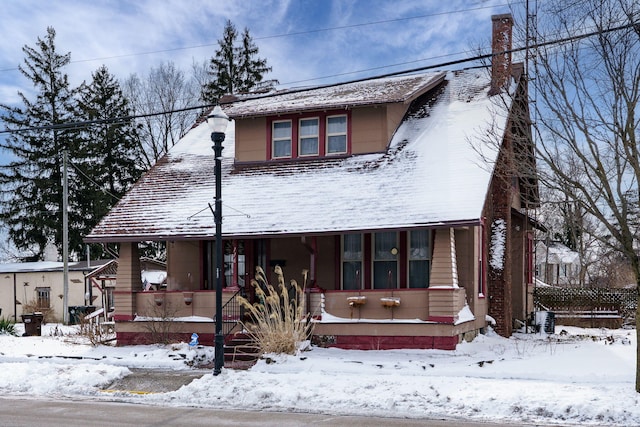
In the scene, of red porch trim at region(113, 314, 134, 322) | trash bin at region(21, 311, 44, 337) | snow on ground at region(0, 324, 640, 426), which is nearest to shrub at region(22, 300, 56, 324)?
trash bin at region(21, 311, 44, 337)

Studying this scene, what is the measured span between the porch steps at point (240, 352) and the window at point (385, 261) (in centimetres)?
384

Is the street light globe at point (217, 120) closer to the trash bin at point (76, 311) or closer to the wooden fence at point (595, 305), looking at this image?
the wooden fence at point (595, 305)

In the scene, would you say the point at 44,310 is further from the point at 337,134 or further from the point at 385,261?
the point at 385,261

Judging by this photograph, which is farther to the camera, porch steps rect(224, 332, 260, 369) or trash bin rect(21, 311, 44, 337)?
trash bin rect(21, 311, 44, 337)

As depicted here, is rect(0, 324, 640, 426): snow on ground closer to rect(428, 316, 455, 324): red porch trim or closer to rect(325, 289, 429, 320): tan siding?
rect(428, 316, 455, 324): red porch trim

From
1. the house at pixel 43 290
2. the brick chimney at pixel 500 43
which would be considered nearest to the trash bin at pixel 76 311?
the house at pixel 43 290

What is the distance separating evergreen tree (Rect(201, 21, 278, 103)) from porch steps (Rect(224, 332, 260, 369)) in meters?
31.4

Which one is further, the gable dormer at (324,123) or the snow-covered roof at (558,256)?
the snow-covered roof at (558,256)

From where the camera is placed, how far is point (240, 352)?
1714 centimetres

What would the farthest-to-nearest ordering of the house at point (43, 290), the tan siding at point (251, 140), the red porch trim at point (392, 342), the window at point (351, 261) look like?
the house at point (43, 290)
the tan siding at point (251, 140)
the window at point (351, 261)
the red porch trim at point (392, 342)

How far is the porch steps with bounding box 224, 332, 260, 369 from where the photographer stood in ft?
51.4

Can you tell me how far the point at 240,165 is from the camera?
22.0 m

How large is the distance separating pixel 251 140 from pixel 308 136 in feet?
6.19

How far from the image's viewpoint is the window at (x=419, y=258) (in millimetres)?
18547
